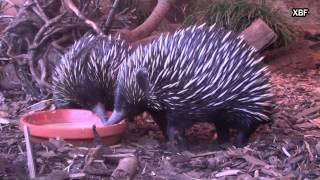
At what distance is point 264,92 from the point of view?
13.5 feet

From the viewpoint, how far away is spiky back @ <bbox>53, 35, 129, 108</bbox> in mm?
4281

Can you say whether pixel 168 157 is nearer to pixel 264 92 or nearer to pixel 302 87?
pixel 264 92

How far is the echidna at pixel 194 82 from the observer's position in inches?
155

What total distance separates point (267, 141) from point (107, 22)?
70.2 inches

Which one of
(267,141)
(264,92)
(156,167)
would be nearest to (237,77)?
(264,92)

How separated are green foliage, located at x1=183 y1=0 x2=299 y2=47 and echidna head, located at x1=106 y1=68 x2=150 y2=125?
11.7ft

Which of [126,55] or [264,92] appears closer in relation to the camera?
[264,92]

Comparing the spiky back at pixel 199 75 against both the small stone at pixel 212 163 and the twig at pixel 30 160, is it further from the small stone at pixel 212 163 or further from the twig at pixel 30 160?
the twig at pixel 30 160

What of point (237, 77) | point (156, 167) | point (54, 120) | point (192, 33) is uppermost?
point (192, 33)

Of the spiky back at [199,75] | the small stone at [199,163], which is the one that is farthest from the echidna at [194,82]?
the small stone at [199,163]

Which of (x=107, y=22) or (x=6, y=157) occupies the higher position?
(x=107, y=22)

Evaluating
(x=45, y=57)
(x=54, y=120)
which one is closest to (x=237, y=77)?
(x=54, y=120)

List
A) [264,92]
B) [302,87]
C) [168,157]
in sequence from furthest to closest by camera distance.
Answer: [302,87]
[264,92]
[168,157]

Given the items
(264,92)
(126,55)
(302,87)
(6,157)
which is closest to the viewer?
(6,157)
